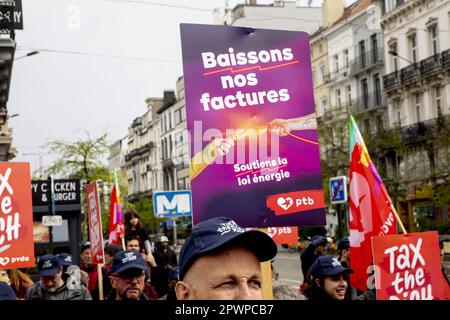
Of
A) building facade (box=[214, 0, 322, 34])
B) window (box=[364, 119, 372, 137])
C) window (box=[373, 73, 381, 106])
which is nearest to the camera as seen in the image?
window (box=[364, 119, 372, 137])

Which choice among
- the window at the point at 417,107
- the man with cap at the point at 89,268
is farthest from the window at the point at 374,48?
the man with cap at the point at 89,268

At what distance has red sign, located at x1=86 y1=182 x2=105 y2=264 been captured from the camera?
902 centimetres

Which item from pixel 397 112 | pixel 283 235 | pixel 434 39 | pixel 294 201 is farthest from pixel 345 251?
pixel 397 112

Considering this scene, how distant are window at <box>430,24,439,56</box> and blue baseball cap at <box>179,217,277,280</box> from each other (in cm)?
4160

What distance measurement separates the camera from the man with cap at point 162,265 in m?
9.93

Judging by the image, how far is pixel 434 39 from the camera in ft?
139

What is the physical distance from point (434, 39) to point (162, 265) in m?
34.2

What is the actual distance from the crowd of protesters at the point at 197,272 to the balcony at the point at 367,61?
39.0 meters

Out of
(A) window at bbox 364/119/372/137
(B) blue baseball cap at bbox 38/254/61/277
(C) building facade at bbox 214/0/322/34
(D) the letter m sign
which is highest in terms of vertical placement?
(C) building facade at bbox 214/0/322/34

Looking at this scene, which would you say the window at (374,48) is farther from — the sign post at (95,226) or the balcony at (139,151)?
the balcony at (139,151)

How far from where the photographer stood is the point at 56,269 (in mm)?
6289

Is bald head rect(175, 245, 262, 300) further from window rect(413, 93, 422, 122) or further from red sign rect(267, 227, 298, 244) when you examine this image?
window rect(413, 93, 422, 122)

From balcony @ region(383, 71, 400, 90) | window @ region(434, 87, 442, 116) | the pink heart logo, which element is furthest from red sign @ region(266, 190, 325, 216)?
balcony @ region(383, 71, 400, 90)
